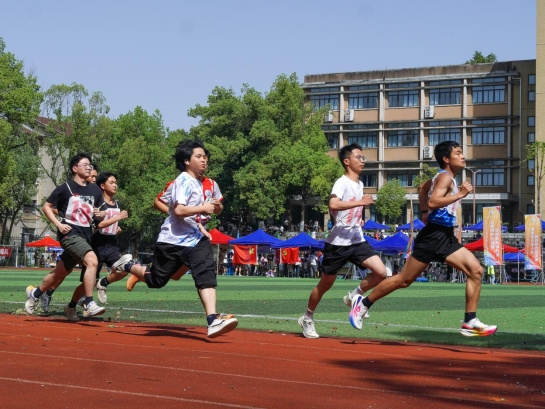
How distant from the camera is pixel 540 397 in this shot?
19.7 ft

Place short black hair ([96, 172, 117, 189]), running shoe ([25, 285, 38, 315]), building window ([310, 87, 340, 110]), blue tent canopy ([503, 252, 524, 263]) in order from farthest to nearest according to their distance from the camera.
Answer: building window ([310, 87, 340, 110]), blue tent canopy ([503, 252, 524, 263]), short black hair ([96, 172, 117, 189]), running shoe ([25, 285, 38, 315])

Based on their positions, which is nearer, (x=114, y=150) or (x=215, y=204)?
(x=215, y=204)

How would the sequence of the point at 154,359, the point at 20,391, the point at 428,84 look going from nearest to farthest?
the point at 20,391 < the point at 154,359 < the point at 428,84

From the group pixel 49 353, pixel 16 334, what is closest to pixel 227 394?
pixel 49 353

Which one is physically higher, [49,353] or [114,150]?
[114,150]

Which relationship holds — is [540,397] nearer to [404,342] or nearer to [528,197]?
[404,342]

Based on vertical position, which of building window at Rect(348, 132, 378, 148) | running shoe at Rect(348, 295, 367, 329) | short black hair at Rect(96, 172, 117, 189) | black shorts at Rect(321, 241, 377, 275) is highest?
building window at Rect(348, 132, 378, 148)

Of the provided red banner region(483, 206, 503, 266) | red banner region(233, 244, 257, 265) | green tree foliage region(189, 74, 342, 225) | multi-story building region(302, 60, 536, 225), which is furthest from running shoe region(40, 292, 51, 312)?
multi-story building region(302, 60, 536, 225)

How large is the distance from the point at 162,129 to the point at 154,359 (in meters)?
67.6

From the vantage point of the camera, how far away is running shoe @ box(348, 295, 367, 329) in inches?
389

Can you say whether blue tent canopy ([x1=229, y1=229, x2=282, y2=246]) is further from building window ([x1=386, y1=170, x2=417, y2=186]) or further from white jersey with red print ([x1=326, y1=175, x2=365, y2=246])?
building window ([x1=386, y1=170, x2=417, y2=186])

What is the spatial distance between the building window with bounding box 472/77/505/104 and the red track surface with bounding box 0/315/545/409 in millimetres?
80215

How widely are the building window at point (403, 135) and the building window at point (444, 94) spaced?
2888mm

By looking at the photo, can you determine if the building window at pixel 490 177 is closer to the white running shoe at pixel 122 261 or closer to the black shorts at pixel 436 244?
the white running shoe at pixel 122 261
